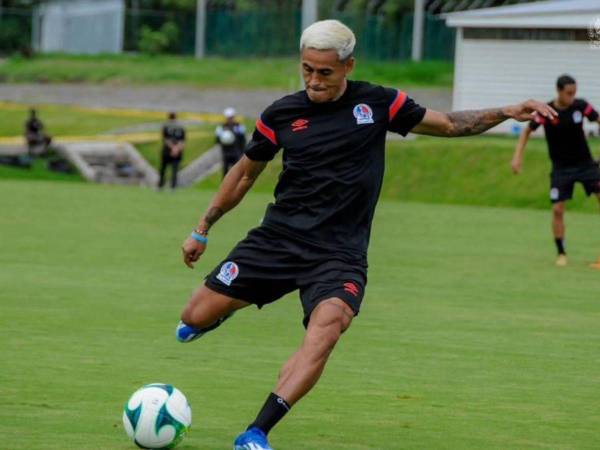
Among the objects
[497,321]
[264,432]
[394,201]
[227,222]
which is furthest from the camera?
[394,201]

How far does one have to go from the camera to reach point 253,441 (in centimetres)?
707

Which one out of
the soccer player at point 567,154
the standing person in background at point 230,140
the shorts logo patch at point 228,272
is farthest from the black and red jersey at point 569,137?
the standing person in background at point 230,140

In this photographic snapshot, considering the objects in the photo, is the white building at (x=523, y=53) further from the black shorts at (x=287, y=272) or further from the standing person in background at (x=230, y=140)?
the black shorts at (x=287, y=272)

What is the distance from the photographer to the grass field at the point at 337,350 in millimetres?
8227

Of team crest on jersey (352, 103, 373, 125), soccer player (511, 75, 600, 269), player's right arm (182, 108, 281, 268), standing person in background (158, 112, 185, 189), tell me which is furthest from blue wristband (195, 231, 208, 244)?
standing person in background (158, 112, 185, 189)

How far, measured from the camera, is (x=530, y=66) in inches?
1746

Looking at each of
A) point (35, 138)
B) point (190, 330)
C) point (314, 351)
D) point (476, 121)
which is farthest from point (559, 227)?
point (35, 138)

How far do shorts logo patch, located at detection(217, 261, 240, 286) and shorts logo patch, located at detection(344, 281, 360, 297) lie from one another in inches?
24.0

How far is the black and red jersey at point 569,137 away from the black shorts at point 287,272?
10896 millimetres

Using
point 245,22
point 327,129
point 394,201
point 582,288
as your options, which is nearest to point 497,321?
point 582,288

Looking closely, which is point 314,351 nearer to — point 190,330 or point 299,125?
point 190,330

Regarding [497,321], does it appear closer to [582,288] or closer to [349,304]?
[582,288]

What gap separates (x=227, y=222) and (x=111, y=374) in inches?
638

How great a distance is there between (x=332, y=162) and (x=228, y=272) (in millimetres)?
794
